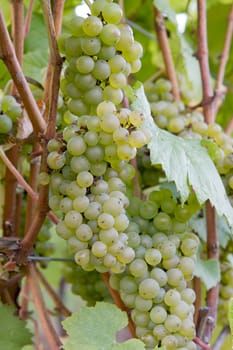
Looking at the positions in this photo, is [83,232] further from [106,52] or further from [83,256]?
[106,52]

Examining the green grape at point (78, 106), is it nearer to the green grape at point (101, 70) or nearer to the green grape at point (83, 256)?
the green grape at point (101, 70)

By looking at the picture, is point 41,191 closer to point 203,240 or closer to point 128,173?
point 128,173

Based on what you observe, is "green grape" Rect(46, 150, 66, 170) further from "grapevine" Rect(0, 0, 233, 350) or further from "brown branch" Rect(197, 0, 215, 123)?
"brown branch" Rect(197, 0, 215, 123)

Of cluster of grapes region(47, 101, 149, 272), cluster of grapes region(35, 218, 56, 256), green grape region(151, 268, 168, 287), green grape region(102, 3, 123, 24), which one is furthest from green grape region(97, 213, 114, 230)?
cluster of grapes region(35, 218, 56, 256)

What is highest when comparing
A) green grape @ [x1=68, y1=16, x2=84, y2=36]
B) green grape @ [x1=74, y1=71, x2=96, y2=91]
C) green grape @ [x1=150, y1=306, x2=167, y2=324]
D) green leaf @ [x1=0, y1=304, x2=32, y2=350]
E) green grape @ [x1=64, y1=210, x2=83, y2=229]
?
green grape @ [x1=68, y1=16, x2=84, y2=36]

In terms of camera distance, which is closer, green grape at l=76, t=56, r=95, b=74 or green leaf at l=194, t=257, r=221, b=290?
green grape at l=76, t=56, r=95, b=74

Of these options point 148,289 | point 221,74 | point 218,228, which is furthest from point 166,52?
point 148,289

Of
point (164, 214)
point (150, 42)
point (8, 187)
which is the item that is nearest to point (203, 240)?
point (164, 214)
